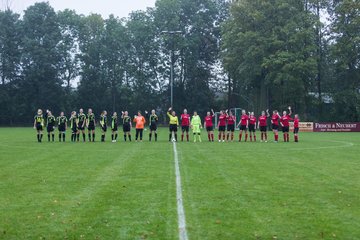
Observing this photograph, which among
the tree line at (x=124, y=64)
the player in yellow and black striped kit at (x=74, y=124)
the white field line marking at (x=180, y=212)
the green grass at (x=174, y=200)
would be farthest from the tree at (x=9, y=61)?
the white field line marking at (x=180, y=212)

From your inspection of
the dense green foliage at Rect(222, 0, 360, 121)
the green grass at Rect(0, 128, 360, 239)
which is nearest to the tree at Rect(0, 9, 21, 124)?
the dense green foliage at Rect(222, 0, 360, 121)

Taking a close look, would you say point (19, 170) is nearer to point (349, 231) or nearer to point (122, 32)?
point (349, 231)

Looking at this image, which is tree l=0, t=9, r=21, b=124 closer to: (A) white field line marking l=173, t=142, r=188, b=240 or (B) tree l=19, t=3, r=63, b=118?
(B) tree l=19, t=3, r=63, b=118

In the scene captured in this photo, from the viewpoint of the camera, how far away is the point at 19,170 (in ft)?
48.9

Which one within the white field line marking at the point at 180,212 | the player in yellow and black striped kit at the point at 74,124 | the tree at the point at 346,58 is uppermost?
the tree at the point at 346,58

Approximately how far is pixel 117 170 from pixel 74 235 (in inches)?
299

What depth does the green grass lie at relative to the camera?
7.50 meters

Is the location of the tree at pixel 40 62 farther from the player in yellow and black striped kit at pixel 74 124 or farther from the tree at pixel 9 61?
the player in yellow and black striped kit at pixel 74 124

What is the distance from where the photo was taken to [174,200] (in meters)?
9.74

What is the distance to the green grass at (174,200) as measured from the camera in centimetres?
750

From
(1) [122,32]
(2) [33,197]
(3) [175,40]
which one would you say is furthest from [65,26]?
(2) [33,197]

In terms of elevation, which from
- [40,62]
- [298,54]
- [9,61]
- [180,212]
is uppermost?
[9,61]

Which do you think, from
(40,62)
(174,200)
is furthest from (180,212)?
(40,62)

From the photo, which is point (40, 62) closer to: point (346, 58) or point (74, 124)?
point (346, 58)
